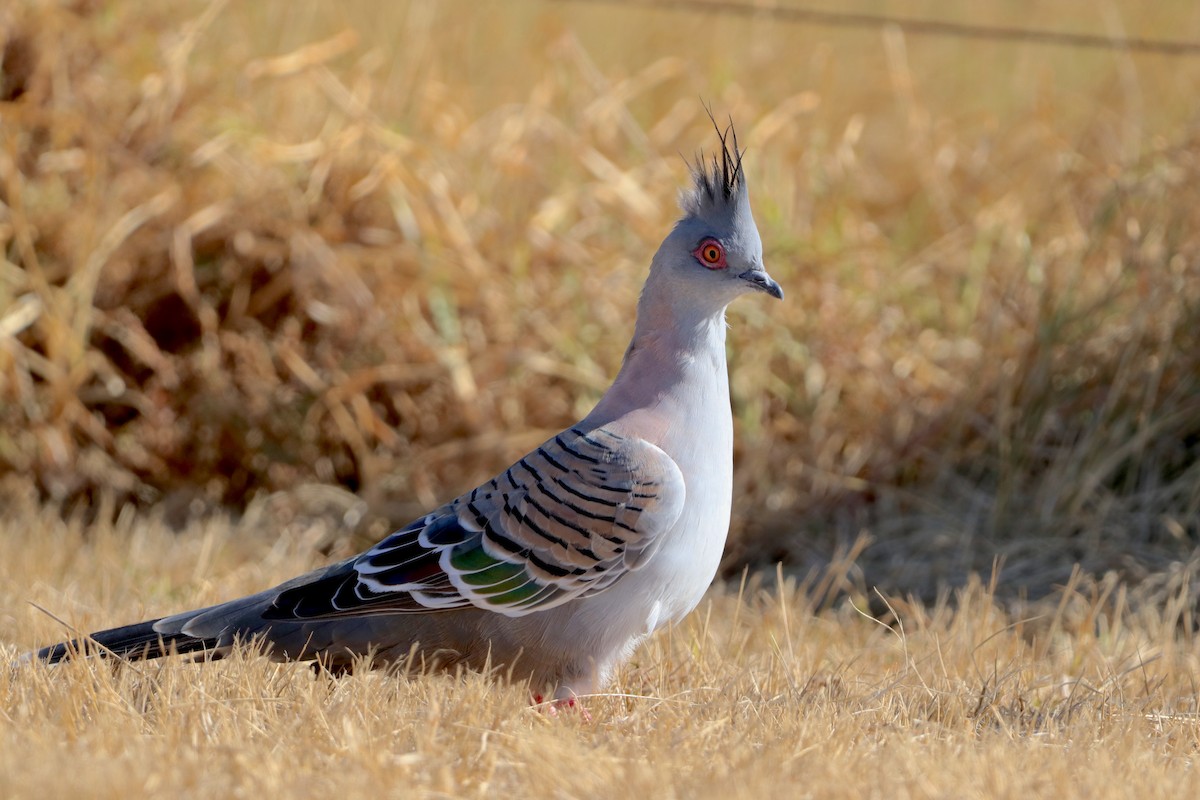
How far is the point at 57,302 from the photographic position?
20.8 ft

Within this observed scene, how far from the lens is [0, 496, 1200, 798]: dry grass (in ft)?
8.35

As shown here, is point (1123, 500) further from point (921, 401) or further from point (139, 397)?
point (139, 397)

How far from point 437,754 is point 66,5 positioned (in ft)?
16.7

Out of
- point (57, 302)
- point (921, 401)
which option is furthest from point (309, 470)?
point (921, 401)

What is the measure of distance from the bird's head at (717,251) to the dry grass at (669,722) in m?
Result: 0.90

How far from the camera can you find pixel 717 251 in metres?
3.58

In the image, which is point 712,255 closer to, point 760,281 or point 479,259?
point 760,281

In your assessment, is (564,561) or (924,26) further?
(924,26)

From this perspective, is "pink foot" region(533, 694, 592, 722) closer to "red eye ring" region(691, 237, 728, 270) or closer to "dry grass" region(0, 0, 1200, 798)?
"dry grass" region(0, 0, 1200, 798)

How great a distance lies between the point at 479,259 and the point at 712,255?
10.2 ft

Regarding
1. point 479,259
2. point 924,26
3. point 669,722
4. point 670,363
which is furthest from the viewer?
point 479,259

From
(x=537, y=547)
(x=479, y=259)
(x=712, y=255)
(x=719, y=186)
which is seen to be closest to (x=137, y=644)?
(x=537, y=547)

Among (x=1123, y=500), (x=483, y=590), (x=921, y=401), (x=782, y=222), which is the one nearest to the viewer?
(x=483, y=590)

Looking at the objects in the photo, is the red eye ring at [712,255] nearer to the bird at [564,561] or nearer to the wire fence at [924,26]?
the bird at [564,561]
